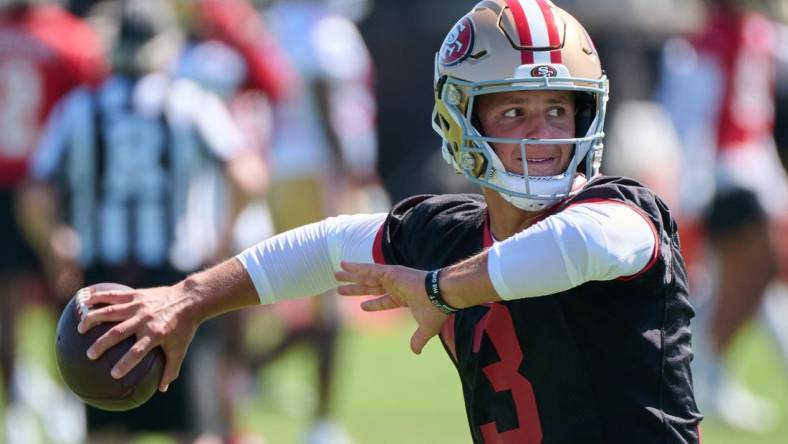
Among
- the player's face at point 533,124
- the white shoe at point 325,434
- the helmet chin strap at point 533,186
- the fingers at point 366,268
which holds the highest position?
the player's face at point 533,124

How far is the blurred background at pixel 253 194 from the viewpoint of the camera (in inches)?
261

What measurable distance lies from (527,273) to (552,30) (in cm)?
67

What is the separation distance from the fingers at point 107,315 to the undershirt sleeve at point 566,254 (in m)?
0.88

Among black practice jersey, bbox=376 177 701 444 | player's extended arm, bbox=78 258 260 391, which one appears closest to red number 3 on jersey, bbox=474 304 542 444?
black practice jersey, bbox=376 177 701 444

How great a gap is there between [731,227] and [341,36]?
2.35 metres

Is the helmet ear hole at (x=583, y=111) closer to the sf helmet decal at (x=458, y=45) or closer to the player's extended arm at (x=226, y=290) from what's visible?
the sf helmet decal at (x=458, y=45)

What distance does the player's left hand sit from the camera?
322 cm

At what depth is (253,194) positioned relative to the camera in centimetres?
708

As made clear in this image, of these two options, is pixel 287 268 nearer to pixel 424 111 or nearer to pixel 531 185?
pixel 531 185

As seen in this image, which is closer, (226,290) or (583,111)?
→ (583,111)

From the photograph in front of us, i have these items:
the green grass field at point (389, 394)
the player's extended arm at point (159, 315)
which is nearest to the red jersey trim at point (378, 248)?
the player's extended arm at point (159, 315)

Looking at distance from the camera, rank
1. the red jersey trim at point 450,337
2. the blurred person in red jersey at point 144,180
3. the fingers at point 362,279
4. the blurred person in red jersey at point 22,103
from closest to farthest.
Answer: the fingers at point 362,279, the red jersey trim at point 450,337, the blurred person in red jersey at point 144,180, the blurred person in red jersey at point 22,103

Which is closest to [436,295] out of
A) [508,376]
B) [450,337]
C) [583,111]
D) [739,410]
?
[508,376]

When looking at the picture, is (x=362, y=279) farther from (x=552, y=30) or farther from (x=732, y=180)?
(x=732, y=180)
